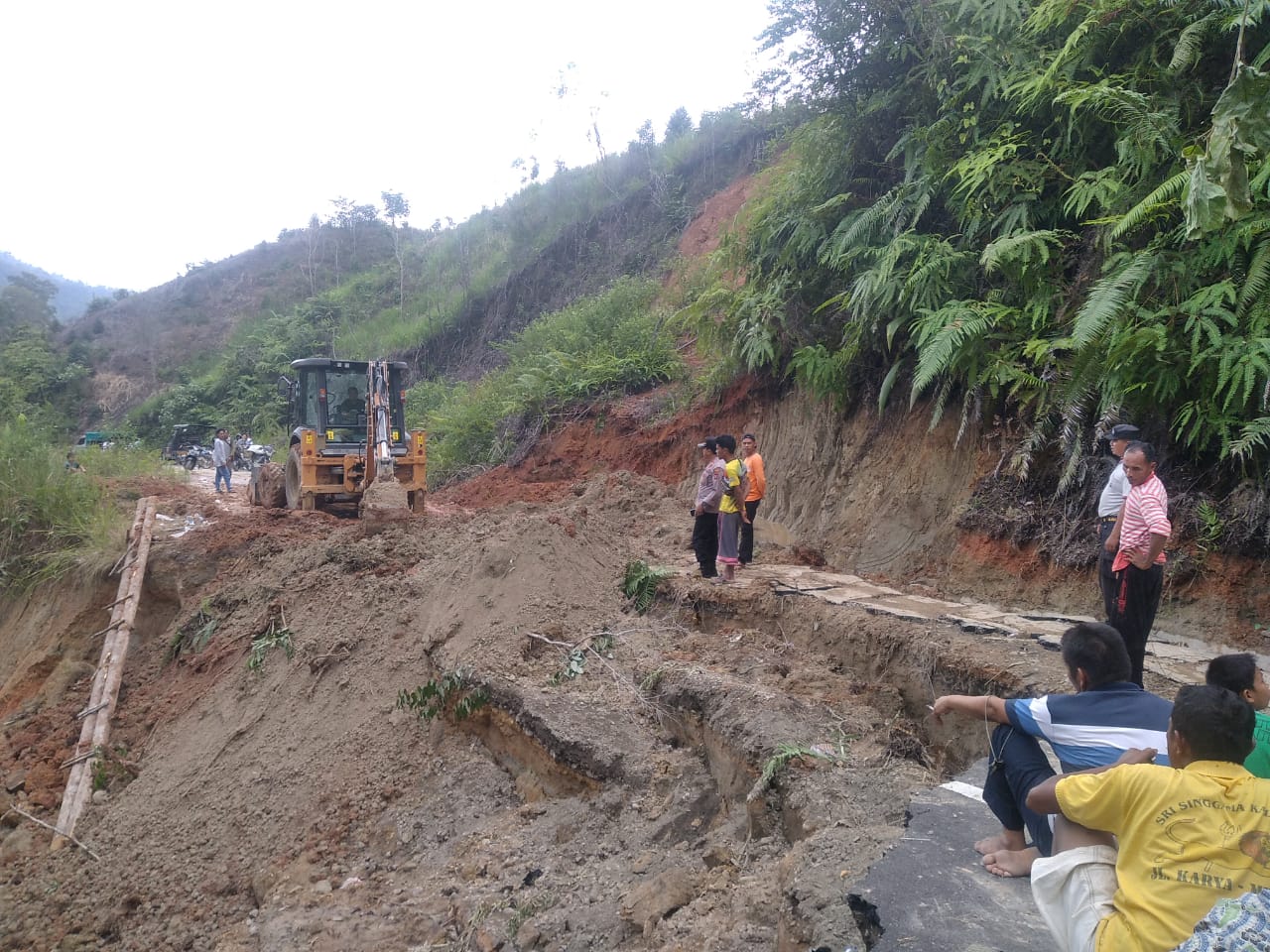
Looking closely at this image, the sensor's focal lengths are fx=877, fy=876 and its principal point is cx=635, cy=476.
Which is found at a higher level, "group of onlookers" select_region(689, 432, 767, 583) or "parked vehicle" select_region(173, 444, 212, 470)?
"group of onlookers" select_region(689, 432, 767, 583)

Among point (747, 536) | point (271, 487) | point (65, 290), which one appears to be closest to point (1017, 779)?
point (747, 536)

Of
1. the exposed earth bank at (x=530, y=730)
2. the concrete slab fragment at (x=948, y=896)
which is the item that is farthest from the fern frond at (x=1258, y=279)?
the concrete slab fragment at (x=948, y=896)

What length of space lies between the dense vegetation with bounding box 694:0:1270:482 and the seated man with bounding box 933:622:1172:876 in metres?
3.68

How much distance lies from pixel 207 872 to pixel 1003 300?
27.1 ft

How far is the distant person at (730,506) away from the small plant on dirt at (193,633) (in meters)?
5.83

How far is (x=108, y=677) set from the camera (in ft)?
30.5

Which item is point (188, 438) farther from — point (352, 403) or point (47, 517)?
point (352, 403)

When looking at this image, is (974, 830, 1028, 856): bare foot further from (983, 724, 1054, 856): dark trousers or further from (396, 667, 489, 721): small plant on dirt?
(396, 667, 489, 721): small plant on dirt

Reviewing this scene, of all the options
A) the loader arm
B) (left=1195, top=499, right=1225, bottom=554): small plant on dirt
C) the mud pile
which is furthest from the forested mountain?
the loader arm

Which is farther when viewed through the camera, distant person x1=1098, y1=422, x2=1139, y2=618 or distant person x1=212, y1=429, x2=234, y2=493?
distant person x1=212, y1=429, x2=234, y2=493

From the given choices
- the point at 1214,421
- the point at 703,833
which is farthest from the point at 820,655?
the point at 1214,421

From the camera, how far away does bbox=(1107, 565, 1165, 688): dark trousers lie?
4820 mm

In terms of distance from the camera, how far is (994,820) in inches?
142

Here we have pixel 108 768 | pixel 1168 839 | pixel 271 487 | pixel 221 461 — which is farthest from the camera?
pixel 221 461
